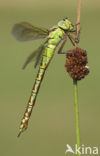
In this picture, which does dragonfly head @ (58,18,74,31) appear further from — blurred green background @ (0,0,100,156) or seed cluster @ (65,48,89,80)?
blurred green background @ (0,0,100,156)

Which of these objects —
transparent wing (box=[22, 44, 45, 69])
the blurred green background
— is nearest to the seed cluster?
transparent wing (box=[22, 44, 45, 69])

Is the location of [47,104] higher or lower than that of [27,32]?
higher

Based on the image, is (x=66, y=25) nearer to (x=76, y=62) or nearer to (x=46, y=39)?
(x=46, y=39)

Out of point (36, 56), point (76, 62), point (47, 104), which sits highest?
point (47, 104)

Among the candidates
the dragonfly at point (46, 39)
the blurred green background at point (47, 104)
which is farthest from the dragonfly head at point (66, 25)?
the blurred green background at point (47, 104)

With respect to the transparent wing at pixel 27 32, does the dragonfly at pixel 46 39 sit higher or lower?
lower

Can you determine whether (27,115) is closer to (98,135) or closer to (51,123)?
(98,135)

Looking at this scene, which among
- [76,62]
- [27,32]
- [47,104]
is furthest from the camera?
[47,104]

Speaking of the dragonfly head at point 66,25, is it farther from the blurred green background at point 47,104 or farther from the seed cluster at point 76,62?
the blurred green background at point 47,104

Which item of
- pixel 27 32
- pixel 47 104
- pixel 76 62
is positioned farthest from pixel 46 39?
pixel 47 104
